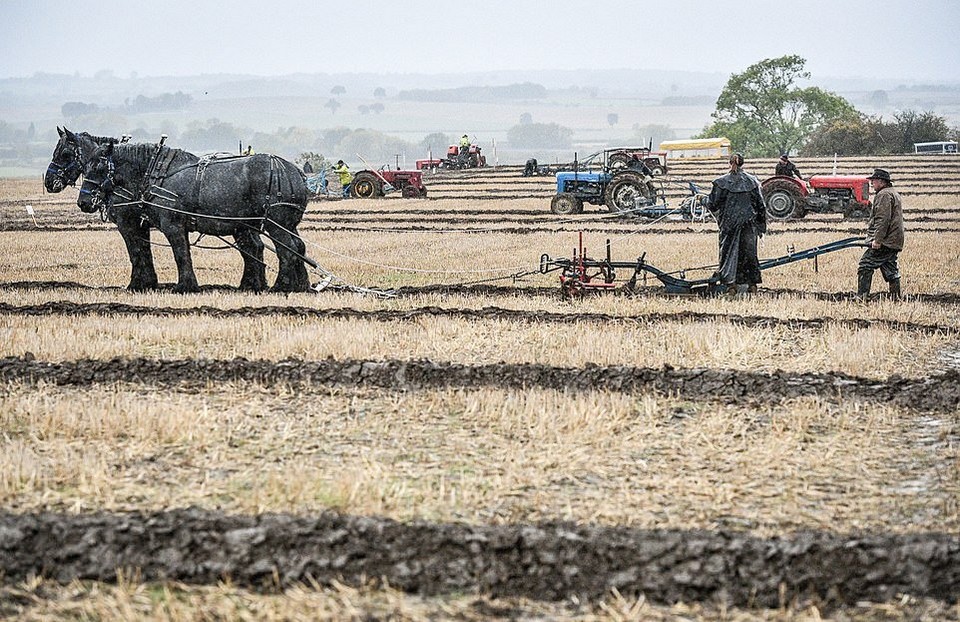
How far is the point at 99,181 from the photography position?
1636cm

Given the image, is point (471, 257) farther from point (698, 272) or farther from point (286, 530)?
point (286, 530)

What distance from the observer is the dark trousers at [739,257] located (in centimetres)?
1553

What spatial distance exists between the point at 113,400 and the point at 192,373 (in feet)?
4.09

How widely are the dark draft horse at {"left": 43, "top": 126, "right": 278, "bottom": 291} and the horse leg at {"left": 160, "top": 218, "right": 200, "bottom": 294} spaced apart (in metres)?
0.48

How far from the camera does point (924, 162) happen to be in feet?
172

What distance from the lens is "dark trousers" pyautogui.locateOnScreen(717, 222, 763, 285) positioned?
15531mm

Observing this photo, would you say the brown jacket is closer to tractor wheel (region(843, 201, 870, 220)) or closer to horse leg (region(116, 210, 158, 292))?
horse leg (region(116, 210, 158, 292))

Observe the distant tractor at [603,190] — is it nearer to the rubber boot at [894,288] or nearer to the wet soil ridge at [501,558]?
the rubber boot at [894,288]

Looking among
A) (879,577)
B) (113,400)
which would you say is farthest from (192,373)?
(879,577)

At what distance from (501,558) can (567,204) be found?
25.9 m

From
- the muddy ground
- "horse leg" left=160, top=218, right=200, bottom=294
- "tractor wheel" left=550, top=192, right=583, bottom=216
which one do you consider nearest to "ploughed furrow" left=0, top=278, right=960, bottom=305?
A: the muddy ground

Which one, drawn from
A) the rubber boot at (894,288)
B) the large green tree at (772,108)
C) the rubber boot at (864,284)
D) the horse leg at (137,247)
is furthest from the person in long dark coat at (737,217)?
the large green tree at (772,108)

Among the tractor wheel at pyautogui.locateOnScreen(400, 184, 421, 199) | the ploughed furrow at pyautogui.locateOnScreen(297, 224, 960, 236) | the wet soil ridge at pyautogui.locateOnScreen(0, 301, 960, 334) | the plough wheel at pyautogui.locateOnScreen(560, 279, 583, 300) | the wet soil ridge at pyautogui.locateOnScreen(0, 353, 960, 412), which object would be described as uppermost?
the tractor wheel at pyautogui.locateOnScreen(400, 184, 421, 199)

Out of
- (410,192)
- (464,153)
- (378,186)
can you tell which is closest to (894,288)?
(410,192)
